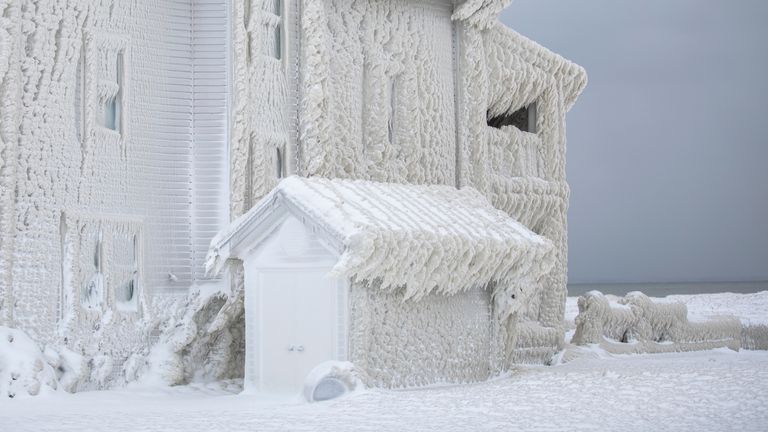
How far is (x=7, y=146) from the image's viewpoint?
13828mm

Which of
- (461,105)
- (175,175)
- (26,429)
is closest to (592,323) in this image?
(461,105)

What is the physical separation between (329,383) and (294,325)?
66.9 inches

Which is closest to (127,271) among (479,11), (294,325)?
(294,325)

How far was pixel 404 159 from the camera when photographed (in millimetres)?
18516

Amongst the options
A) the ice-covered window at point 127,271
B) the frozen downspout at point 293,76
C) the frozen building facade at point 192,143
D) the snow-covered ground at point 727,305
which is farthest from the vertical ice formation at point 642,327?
the ice-covered window at point 127,271

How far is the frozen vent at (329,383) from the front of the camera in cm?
1264

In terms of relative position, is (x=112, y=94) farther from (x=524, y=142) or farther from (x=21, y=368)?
(x=524, y=142)

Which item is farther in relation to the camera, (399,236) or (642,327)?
(642,327)

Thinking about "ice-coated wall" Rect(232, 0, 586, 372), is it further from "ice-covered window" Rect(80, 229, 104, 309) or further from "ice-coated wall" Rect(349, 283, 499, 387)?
"ice-covered window" Rect(80, 229, 104, 309)

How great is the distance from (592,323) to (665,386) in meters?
12.0

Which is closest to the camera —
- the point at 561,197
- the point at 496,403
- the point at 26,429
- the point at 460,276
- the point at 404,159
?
the point at 26,429

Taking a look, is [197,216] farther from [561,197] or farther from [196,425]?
[561,197]

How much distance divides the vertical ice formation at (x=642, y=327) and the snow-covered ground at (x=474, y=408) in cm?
985

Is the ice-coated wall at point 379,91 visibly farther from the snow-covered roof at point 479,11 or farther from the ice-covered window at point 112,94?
the ice-covered window at point 112,94
